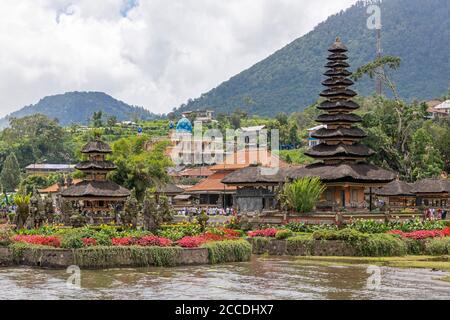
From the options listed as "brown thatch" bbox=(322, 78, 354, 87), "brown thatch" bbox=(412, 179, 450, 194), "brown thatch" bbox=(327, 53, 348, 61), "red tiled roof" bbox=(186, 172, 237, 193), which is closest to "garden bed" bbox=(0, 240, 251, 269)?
"brown thatch" bbox=(322, 78, 354, 87)

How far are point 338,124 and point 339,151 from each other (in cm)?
349

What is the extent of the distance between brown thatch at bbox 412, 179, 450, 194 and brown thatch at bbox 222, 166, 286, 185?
43.7 ft

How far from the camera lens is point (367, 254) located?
44.2 meters

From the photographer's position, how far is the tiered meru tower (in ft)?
202

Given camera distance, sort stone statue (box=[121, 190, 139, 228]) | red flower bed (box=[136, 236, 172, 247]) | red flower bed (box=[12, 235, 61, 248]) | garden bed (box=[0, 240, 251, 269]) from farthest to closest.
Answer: stone statue (box=[121, 190, 139, 228]) → red flower bed (box=[136, 236, 172, 247]) → red flower bed (box=[12, 235, 61, 248]) → garden bed (box=[0, 240, 251, 269])

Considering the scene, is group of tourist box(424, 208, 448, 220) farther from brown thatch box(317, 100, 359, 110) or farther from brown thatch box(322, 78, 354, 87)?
brown thatch box(322, 78, 354, 87)

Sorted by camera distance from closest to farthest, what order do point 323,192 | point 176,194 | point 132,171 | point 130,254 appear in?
point 130,254, point 323,192, point 132,171, point 176,194

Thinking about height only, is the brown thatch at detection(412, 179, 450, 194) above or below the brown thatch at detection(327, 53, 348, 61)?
below

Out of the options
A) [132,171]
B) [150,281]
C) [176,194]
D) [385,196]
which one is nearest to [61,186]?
[132,171]

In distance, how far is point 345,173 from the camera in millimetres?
60812

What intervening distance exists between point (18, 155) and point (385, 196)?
9634 centimetres

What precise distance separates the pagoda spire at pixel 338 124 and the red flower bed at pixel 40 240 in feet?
95.6

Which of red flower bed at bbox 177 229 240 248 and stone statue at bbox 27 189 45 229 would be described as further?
stone statue at bbox 27 189 45 229
